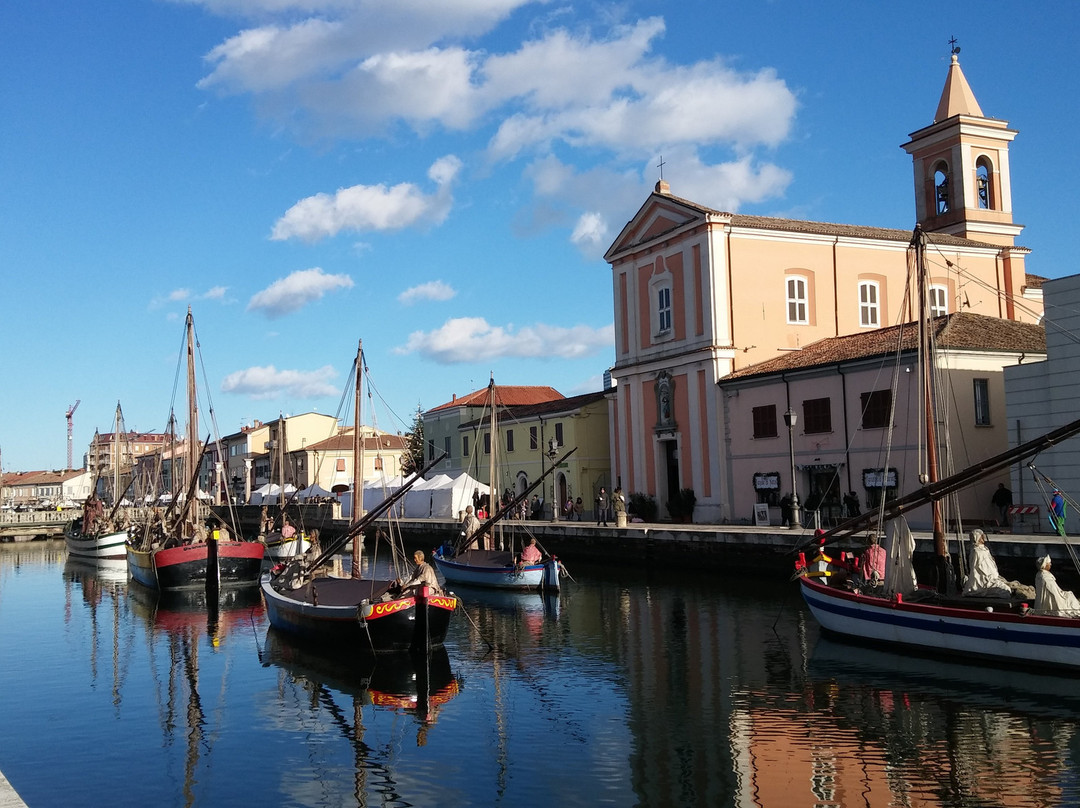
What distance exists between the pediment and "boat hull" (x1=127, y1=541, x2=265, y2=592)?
2389 cm

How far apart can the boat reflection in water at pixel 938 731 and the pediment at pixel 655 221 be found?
95.6 ft

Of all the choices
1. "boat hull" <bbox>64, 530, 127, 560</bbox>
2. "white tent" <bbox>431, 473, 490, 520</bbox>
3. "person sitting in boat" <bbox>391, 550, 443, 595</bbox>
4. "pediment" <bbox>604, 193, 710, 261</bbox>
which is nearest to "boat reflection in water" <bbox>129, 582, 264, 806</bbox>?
"person sitting in boat" <bbox>391, 550, 443, 595</bbox>

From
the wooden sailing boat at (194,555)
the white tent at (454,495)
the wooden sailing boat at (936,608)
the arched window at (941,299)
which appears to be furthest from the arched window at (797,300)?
the wooden sailing boat at (194,555)

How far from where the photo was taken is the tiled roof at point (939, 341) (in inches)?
1398

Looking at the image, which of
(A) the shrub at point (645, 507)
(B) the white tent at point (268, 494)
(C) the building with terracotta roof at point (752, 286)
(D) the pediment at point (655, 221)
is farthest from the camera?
(B) the white tent at point (268, 494)

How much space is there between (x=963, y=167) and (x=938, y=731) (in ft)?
148

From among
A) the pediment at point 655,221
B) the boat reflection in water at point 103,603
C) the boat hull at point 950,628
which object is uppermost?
A: the pediment at point 655,221

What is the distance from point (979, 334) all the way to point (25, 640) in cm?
3285

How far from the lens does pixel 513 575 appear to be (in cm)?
3525

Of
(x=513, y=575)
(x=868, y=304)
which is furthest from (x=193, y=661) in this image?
(x=868, y=304)

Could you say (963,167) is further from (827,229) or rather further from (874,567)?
(874,567)

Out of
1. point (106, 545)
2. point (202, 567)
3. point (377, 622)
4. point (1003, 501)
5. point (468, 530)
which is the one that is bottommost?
point (377, 622)

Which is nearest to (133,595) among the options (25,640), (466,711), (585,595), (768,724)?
(25,640)

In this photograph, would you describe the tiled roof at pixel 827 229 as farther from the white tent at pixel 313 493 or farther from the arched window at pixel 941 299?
the white tent at pixel 313 493
